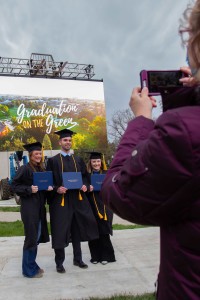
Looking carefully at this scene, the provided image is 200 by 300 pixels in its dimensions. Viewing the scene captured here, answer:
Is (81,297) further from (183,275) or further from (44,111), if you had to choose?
(44,111)

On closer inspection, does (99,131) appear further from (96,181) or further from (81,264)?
(81,264)

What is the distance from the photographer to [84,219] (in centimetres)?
611

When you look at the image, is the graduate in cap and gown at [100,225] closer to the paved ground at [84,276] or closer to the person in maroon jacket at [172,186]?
the paved ground at [84,276]

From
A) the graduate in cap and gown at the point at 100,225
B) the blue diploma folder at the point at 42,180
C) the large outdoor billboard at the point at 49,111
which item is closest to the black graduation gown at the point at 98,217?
the graduate in cap and gown at the point at 100,225

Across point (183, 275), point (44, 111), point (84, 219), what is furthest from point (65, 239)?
point (44, 111)

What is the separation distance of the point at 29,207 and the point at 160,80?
4471 millimetres

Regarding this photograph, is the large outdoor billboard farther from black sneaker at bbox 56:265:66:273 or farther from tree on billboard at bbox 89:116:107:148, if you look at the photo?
black sneaker at bbox 56:265:66:273

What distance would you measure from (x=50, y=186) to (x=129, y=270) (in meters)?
1.67

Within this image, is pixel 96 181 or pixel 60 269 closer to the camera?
pixel 60 269

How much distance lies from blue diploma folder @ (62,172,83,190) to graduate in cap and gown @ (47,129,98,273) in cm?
8

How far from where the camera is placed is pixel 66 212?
19.7 feet

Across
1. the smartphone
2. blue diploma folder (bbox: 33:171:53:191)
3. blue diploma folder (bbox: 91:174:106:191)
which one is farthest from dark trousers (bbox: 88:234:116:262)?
the smartphone

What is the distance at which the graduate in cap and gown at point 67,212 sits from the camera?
5867 millimetres

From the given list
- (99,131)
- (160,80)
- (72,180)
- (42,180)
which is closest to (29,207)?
(42,180)
